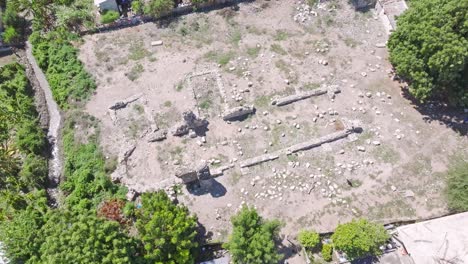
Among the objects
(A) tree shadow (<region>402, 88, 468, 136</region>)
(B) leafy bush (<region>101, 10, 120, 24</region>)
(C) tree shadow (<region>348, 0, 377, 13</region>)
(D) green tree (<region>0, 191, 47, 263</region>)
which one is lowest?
(D) green tree (<region>0, 191, 47, 263</region>)

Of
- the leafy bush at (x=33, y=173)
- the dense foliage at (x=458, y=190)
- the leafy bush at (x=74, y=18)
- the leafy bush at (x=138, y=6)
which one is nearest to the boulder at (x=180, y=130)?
the leafy bush at (x=33, y=173)

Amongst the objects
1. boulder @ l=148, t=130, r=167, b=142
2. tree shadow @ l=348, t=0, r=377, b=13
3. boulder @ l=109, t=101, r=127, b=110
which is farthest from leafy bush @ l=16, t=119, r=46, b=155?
tree shadow @ l=348, t=0, r=377, b=13

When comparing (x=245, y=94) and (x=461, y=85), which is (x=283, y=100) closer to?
(x=245, y=94)

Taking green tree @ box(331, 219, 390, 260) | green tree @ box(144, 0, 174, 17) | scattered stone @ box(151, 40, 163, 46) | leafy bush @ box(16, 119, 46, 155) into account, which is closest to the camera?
green tree @ box(331, 219, 390, 260)

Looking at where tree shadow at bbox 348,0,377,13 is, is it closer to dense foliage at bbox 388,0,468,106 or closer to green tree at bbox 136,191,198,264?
dense foliage at bbox 388,0,468,106

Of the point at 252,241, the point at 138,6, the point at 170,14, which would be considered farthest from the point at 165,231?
the point at 138,6

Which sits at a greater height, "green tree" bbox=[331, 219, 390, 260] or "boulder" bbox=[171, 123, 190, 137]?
"boulder" bbox=[171, 123, 190, 137]

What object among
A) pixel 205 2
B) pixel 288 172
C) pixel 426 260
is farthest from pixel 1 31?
pixel 426 260
